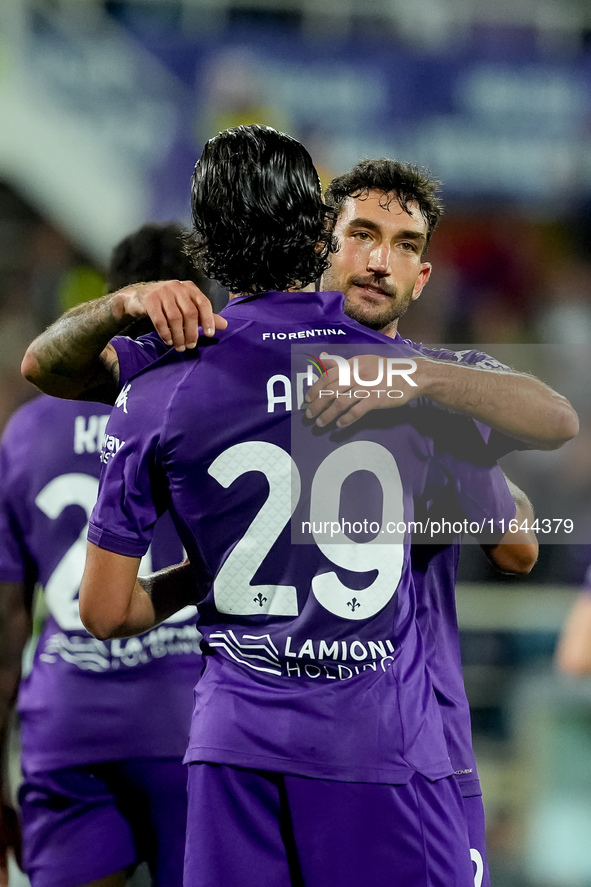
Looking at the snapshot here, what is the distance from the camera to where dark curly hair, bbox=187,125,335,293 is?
184 centimetres

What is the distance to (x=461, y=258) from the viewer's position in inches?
334

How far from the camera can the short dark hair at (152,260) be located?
3.06 meters

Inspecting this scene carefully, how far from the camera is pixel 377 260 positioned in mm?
2449

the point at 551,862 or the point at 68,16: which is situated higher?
the point at 68,16

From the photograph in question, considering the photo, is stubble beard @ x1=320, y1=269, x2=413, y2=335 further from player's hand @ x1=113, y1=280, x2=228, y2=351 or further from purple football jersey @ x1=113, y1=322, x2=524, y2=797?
player's hand @ x1=113, y1=280, x2=228, y2=351

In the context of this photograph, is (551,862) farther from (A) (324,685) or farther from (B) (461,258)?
(B) (461,258)

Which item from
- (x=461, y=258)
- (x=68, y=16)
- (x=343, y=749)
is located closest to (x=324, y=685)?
(x=343, y=749)

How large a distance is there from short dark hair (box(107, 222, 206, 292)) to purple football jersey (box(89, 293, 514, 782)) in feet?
4.20

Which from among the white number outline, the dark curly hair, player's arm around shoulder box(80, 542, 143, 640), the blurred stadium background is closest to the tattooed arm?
the dark curly hair

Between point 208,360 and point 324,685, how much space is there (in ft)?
1.93

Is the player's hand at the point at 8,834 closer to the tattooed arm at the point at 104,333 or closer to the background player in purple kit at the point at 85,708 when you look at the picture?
the background player in purple kit at the point at 85,708

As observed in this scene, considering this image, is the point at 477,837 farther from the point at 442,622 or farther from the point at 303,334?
the point at 303,334

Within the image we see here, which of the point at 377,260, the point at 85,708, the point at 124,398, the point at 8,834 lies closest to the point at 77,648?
the point at 85,708

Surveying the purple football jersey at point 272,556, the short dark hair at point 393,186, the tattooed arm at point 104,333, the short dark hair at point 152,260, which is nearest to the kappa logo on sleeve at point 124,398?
the purple football jersey at point 272,556
